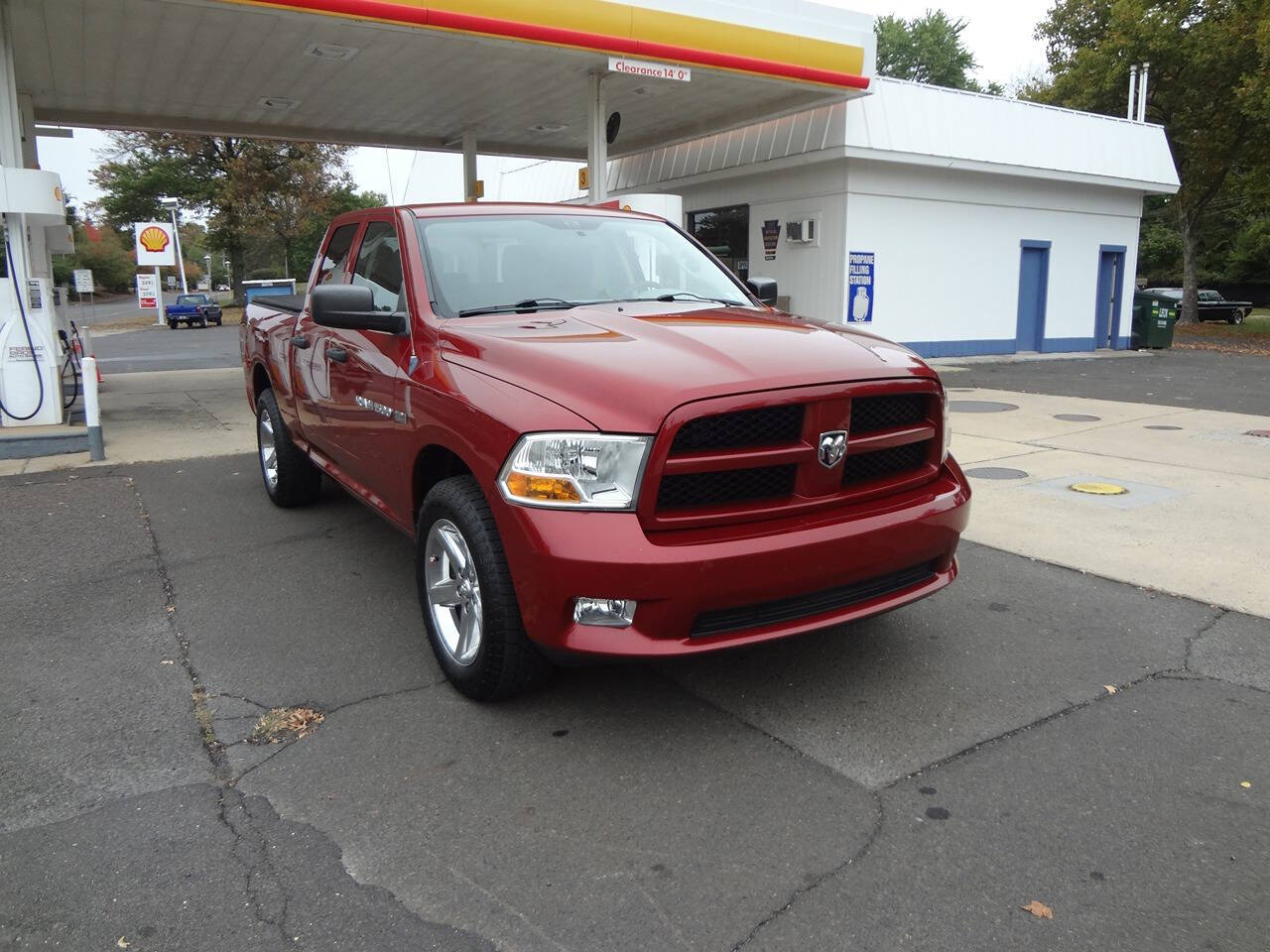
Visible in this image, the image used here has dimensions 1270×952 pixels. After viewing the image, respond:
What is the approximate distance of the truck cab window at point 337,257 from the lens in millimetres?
5445

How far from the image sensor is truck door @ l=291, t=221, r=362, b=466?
17.2 feet

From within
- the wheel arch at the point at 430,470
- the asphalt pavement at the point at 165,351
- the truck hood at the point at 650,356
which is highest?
the truck hood at the point at 650,356

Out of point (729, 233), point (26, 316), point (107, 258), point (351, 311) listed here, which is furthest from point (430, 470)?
A: point (107, 258)

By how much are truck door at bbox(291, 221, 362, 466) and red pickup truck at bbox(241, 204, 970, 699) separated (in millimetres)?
738

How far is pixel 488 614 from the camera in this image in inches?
132

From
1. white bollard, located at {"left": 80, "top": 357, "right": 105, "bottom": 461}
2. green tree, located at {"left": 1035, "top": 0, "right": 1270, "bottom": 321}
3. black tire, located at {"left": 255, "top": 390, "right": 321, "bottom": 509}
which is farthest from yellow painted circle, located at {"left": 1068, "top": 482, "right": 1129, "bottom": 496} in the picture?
green tree, located at {"left": 1035, "top": 0, "right": 1270, "bottom": 321}

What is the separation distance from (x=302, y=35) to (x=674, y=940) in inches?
475

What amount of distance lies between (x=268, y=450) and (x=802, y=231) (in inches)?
497

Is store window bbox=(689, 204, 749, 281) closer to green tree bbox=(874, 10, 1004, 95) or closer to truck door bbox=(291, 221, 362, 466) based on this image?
truck door bbox=(291, 221, 362, 466)

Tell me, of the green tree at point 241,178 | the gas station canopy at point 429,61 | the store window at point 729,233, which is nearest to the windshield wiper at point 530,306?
the gas station canopy at point 429,61

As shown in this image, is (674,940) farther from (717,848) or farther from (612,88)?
(612,88)

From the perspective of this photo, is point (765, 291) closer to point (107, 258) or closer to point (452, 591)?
point (452, 591)

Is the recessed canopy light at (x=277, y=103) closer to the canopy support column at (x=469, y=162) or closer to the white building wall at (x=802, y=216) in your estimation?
the canopy support column at (x=469, y=162)

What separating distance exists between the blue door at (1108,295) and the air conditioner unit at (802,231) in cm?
817
